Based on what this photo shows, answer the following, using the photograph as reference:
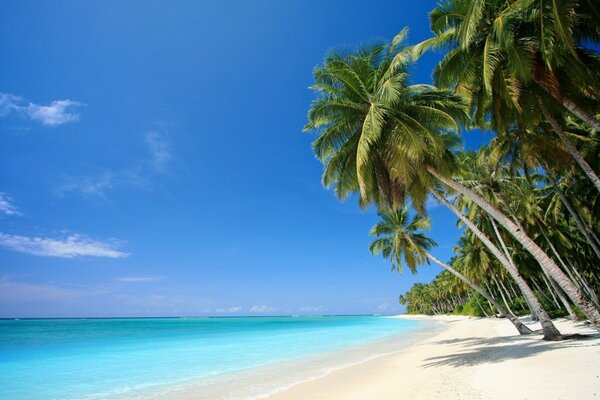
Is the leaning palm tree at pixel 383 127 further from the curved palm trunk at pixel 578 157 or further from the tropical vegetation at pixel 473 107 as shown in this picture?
the curved palm trunk at pixel 578 157

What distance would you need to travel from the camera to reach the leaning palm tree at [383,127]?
396 inches

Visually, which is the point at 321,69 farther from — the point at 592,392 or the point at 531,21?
the point at 592,392

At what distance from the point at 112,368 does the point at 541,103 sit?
1963 cm

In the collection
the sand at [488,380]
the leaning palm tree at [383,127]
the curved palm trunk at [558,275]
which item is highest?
the leaning palm tree at [383,127]

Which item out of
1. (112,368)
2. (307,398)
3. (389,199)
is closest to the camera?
(307,398)

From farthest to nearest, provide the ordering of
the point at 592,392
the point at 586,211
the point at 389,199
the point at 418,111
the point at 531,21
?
the point at 586,211 < the point at 389,199 < the point at 418,111 < the point at 531,21 < the point at 592,392

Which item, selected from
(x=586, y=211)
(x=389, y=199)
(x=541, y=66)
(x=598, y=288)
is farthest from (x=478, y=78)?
(x=598, y=288)

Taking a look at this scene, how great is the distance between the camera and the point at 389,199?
12047 mm

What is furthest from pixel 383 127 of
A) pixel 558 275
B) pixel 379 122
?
pixel 558 275

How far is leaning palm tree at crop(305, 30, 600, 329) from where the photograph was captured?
1005 centimetres

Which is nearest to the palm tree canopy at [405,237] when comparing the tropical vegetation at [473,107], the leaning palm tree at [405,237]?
the leaning palm tree at [405,237]

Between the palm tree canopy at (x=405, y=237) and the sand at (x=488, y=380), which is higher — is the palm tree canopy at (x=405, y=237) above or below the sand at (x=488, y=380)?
above

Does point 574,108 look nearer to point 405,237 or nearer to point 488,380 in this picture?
point 488,380

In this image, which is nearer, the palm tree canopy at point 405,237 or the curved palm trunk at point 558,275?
the curved palm trunk at point 558,275
